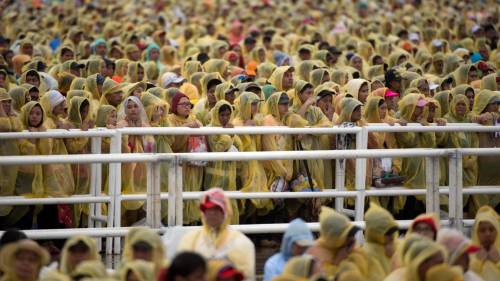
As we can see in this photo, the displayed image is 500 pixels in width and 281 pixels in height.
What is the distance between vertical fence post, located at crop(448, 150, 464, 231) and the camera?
14406 millimetres

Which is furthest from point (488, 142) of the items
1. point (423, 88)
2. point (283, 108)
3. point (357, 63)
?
point (357, 63)

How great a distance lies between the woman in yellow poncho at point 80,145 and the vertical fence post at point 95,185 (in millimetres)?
183

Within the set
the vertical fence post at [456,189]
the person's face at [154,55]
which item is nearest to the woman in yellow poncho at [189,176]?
the vertical fence post at [456,189]

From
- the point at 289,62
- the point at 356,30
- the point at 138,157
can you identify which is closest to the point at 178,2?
the point at 356,30

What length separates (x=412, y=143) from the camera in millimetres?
17359

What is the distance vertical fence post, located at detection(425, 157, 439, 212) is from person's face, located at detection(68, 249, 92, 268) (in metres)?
3.79

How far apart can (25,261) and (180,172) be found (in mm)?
2417

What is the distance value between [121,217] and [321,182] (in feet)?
6.95

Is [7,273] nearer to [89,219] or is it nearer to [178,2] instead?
[89,219]

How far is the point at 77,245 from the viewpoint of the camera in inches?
468

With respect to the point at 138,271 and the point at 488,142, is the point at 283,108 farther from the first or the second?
the point at 138,271

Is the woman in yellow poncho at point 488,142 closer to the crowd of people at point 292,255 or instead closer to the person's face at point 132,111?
the person's face at point 132,111

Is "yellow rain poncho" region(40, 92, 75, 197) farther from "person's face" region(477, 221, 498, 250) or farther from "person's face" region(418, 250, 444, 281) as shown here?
"person's face" region(418, 250, 444, 281)

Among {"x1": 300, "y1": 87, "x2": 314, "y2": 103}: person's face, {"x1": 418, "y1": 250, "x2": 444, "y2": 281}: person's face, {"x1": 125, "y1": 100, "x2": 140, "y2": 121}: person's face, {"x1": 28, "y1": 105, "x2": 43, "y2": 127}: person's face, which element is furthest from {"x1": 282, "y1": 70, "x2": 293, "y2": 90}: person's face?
{"x1": 418, "y1": 250, "x2": 444, "y2": 281}: person's face
